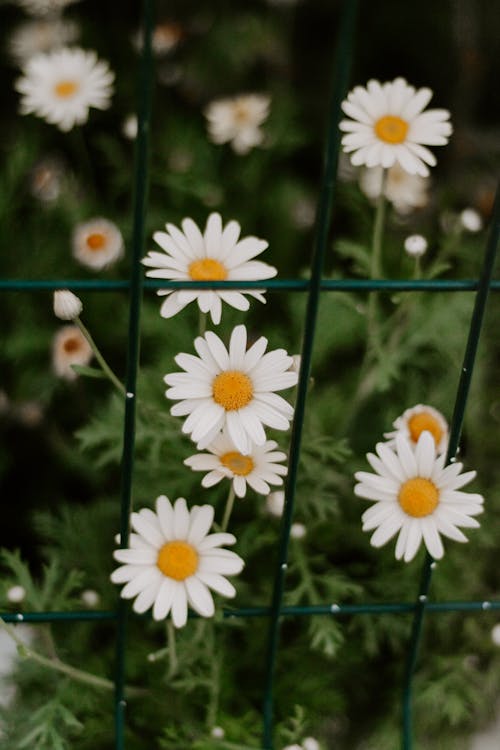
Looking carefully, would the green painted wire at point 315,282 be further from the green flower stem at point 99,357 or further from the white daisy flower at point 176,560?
the green flower stem at point 99,357

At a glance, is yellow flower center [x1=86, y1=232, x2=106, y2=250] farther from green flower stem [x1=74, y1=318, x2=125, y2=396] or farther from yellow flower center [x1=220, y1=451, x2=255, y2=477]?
yellow flower center [x1=220, y1=451, x2=255, y2=477]

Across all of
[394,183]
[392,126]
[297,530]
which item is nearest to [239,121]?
[394,183]

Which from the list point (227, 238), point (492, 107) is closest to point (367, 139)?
point (227, 238)

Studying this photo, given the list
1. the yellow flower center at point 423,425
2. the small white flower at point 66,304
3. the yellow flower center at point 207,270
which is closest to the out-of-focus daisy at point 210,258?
the yellow flower center at point 207,270

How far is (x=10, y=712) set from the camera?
5.16ft

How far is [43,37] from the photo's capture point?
9.48 ft

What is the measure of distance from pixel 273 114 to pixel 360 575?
138 centimetres

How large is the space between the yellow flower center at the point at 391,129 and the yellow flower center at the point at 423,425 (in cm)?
41

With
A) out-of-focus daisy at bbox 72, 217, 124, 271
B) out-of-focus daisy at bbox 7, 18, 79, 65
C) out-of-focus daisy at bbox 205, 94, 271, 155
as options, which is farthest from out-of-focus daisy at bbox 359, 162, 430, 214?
out-of-focus daisy at bbox 7, 18, 79, 65

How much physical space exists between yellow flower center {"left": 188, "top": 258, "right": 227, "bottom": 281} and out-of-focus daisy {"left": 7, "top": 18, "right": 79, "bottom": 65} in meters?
1.81

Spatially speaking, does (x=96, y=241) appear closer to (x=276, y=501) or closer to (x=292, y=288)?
(x=276, y=501)

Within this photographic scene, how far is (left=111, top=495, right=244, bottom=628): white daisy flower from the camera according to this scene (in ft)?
3.99

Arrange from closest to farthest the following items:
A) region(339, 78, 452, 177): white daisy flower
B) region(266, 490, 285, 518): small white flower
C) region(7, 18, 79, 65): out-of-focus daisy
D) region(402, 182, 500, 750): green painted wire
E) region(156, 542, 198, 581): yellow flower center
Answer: region(402, 182, 500, 750): green painted wire < region(156, 542, 198, 581): yellow flower center < region(339, 78, 452, 177): white daisy flower < region(266, 490, 285, 518): small white flower < region(7, 18, 79, 65): out-of-focus daisy

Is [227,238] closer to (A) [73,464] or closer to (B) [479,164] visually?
(A) [73,464]
